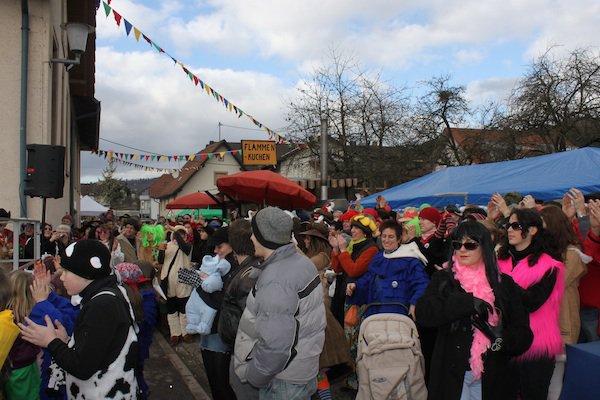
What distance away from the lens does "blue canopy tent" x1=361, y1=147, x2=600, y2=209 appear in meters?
9.79

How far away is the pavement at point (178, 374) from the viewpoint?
5.76 m

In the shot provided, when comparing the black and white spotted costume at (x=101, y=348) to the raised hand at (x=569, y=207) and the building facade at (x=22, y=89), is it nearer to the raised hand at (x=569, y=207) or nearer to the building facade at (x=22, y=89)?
the raised hand at (x=569, y=207)

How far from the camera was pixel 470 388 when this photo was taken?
11.2 ft

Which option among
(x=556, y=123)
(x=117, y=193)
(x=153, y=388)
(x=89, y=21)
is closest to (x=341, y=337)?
(x=153, y=388)

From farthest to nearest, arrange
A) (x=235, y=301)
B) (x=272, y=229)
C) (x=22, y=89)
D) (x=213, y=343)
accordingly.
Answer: (x=22, y=89), (x=213, y=343), (x=235, y=301), (x=272, y=229)

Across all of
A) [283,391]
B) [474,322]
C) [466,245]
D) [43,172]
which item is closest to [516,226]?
A: [466,245]

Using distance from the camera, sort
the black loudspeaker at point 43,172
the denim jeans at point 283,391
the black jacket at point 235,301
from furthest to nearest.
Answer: the black loudspeaker at point 43,172, the black jacket at point 235,301, the denim jeans at point 283,391

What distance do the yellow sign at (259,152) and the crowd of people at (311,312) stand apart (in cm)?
1288

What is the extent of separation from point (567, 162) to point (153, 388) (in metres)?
9.05

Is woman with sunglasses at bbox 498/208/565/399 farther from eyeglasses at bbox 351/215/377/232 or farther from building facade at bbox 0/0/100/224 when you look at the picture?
building facade at bbox 0/0/100/224

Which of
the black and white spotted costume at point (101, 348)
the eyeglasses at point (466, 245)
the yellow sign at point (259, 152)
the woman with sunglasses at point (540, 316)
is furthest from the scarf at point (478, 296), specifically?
the yellow sign at point (259, 152)

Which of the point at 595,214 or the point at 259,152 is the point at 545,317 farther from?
the point at 259,152

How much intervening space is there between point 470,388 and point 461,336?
0.35 meters

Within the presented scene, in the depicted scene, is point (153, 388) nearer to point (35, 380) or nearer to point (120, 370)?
point (35, 380)
